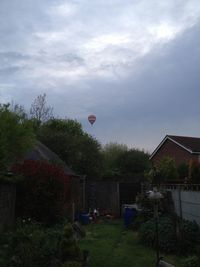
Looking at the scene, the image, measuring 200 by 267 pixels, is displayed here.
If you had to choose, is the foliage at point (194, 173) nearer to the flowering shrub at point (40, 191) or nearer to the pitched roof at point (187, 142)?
the flowering shrub at point (40, 191)

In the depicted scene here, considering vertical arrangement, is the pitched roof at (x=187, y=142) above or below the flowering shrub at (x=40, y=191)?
above

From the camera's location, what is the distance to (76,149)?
2631 cm

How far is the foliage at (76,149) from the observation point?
2605 centimetres

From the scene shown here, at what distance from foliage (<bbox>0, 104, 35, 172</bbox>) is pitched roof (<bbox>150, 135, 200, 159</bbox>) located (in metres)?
18.5

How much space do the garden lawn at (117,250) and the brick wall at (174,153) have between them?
59.2 ft

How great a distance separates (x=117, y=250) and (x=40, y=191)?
3.46m

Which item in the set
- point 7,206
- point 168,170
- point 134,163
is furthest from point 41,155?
point 134,163

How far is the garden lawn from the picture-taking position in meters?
8.73

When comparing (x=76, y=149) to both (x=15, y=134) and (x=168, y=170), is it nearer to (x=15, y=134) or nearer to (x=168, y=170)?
(x=168, y=170)

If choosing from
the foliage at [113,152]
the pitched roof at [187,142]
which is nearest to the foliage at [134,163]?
the foliage at [113,152]

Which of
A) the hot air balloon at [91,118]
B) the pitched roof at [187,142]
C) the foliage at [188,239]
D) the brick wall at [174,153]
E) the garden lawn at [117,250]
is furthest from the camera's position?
the brick wall at [174,153]

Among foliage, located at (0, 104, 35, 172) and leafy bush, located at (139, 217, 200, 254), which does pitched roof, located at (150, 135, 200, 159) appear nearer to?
foliage, located at (0, 104, 35, 172)

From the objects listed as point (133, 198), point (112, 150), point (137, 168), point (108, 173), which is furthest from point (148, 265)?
point (112, 150)

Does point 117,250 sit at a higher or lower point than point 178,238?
lower
